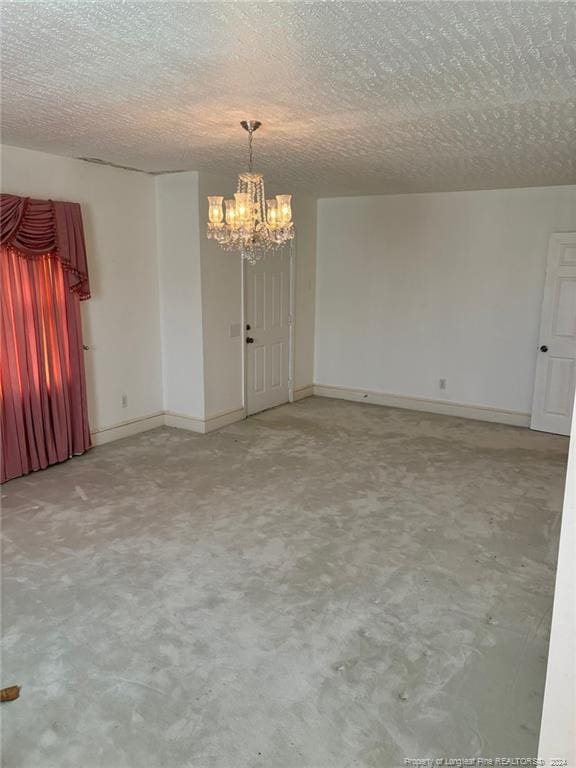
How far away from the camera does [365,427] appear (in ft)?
19.2

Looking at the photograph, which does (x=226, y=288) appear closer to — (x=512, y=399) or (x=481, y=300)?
(x=481, y=300)

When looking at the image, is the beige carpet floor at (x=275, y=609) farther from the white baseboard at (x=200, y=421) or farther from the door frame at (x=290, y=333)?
the door frame at (x=290, y=333)

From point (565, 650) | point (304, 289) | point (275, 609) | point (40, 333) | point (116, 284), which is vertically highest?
point (116, 284)

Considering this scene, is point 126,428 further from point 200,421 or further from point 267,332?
point 267,332

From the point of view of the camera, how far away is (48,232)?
13.9 feet

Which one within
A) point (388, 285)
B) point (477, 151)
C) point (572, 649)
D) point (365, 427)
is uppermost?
point (477, 151)

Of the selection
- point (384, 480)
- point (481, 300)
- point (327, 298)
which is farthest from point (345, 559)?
point (327, 298)

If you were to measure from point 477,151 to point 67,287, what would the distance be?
338 cm

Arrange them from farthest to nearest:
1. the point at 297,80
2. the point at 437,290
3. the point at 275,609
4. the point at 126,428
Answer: the point at 437,290
the point at 126,428
the point at 275,609
the point at 297,80

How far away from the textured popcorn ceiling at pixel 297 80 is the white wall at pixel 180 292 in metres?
0.85

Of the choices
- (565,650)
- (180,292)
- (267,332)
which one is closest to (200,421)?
(180,292)

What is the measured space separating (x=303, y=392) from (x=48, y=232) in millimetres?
3792

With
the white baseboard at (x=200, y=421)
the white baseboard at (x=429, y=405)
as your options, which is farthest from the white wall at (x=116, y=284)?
the white baseboard at (x=429, y=405)

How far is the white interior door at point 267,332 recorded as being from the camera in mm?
6066
